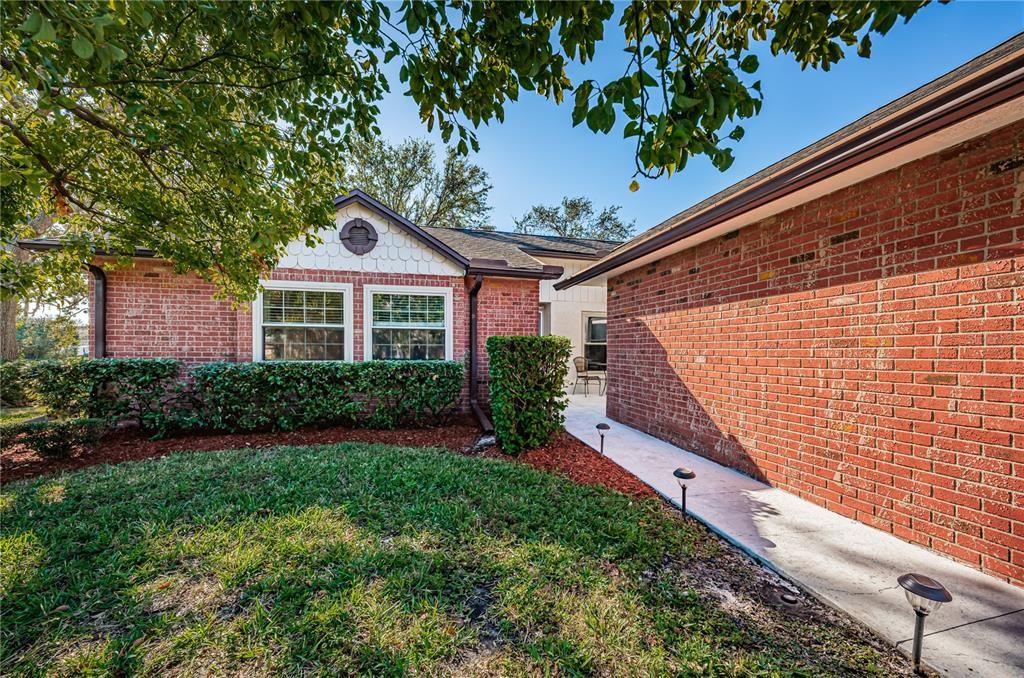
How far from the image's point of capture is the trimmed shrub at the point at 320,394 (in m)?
5.77

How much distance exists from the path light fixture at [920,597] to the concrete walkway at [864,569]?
0.13m

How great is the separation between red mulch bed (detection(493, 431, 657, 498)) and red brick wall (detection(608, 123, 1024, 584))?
1.35m

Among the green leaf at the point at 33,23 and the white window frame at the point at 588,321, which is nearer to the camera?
the green leaf at the point at 33,23

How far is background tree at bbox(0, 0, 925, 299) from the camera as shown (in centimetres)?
203

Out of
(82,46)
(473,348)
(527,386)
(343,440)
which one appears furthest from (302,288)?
(82,46)

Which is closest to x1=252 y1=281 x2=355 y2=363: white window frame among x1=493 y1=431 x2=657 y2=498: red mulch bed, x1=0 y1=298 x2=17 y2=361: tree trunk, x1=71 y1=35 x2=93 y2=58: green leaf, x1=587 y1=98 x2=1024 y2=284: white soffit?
x1=493 y1=431 x2=657 y2=498: red mulch bed

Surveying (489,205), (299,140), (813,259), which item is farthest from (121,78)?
(489,205)

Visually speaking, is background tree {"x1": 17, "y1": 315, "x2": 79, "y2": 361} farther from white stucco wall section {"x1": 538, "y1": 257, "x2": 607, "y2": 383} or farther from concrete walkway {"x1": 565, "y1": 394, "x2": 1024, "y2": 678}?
concrete walkway {"x1": 565, "y1": 394, "x2": 1024, "y2": 678}

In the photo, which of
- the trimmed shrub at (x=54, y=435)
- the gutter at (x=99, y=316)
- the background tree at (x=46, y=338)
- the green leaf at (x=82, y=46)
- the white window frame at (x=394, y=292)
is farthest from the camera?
the background tree at (x=46, y=338)

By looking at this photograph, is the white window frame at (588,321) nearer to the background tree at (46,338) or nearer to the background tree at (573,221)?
the background tree at (573,221)

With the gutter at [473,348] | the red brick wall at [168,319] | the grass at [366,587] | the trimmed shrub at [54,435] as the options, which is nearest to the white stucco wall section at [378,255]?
the gutter at [473,348]

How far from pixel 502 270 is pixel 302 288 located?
356 cm

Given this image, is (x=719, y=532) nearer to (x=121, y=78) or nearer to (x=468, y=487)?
(x=468, y=487)

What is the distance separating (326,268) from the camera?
690 centimetres
